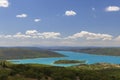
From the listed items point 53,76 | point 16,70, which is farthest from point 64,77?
point 16,70

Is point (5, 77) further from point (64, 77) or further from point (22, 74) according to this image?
point (64, 77)

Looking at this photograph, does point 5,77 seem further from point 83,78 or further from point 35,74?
point 83,78

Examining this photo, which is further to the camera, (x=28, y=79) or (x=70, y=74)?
(x=70, y=74)

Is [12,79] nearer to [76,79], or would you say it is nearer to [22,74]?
[22,74]

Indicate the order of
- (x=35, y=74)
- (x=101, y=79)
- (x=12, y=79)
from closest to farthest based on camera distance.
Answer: (x=12, y=79), (x=35, y=74), (x=101, y=79)

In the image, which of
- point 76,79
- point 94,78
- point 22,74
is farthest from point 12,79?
point 94,78

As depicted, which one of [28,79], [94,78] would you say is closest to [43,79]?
[28,79]

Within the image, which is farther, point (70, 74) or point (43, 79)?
point (70, 74)

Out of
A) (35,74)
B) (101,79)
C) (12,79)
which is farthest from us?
(101,79)
